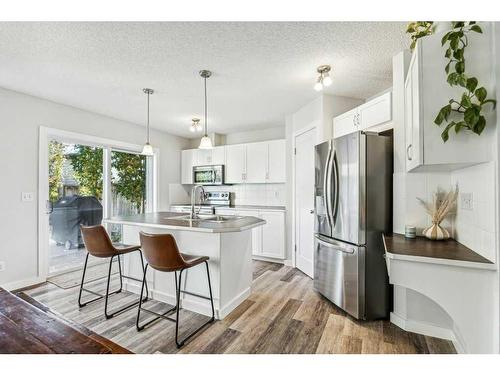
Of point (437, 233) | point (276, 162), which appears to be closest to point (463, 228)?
point (437, 233)

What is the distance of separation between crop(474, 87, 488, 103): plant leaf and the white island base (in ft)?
6.51

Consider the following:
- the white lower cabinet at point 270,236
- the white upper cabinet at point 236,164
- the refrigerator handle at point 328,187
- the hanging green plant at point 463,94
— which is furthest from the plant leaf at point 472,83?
the white upper cabinet at point 236,164

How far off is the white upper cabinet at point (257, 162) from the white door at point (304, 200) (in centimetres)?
79

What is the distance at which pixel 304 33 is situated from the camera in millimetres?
1896

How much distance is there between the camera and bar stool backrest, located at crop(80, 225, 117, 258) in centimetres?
235

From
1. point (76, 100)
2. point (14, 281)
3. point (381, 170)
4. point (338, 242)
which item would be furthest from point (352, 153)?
point (14, 281)

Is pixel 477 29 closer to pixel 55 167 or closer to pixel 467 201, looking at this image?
pixel 467 201

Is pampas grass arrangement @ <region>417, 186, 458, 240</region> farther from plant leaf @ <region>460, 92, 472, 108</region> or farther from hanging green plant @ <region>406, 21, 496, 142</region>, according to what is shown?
plant leaf @ <region>460, 92, 472, 108</region>

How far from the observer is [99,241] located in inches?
93.4

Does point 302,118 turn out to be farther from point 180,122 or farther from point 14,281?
point 14,281

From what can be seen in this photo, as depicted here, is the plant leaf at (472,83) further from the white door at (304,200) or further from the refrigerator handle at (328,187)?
the white door at (304,200)

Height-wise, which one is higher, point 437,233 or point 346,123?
point 346,123

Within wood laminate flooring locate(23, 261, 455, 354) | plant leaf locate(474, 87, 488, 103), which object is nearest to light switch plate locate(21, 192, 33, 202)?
wood laminate flooring locate(23, 261, 455, 354)

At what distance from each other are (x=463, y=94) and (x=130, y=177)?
182 inches
